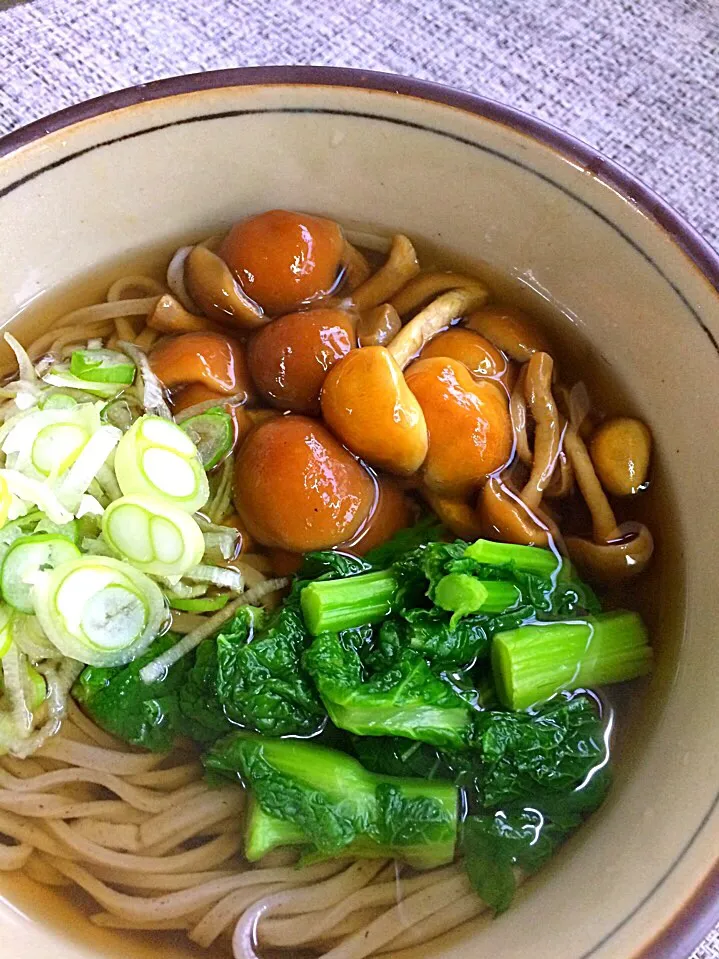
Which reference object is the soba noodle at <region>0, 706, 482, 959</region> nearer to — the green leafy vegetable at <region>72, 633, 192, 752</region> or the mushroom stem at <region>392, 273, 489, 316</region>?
the green leafy vegetable at <region>72, 633, 192, 752</region>

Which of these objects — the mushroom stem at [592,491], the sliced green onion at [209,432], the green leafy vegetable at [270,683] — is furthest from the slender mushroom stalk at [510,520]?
the sliced green onion at [209,432]

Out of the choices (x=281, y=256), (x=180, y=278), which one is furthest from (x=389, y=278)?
(x=180, y=278)

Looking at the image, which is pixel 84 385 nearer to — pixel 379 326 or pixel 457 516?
pixel 379 326

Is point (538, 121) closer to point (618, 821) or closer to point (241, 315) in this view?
point (241, 315)

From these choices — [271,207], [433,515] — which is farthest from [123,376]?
[433,515]

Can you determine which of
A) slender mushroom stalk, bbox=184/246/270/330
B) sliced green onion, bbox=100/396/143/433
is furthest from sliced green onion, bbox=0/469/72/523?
slender mushroom stalk, bbox=184/246/270/330
